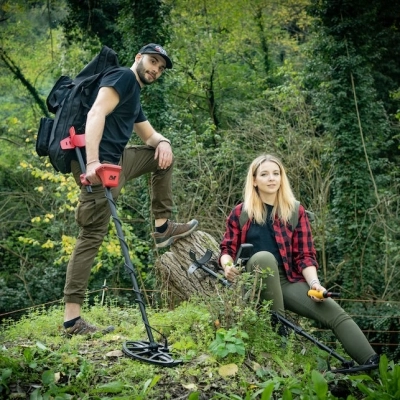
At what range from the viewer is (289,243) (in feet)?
16.5

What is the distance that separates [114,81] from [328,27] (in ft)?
29.5

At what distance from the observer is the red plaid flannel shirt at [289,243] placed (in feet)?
16.4

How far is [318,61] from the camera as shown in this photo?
44.0ft

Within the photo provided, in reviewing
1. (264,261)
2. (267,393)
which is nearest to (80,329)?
(264,261)

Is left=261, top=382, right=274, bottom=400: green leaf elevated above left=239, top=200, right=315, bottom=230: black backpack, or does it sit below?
below

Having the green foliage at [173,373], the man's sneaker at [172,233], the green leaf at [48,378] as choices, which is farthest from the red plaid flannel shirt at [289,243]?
the green leaf at [48,378]

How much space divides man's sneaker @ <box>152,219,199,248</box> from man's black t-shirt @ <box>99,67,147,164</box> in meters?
0.83

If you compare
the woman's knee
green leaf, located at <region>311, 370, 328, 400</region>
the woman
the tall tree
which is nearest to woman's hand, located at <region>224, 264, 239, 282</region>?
the woman

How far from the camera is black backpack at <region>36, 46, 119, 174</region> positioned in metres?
4.89

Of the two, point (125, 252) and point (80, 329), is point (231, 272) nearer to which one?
point (125, 252)

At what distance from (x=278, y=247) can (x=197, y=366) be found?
3.93ft

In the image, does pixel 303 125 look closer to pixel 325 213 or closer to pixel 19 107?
pixel 325 213

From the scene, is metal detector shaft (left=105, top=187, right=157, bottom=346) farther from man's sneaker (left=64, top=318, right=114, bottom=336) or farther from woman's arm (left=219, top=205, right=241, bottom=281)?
woman's arm (left=219, top=205, right=241, bottom=281)

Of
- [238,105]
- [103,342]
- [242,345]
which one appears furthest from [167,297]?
[238,105]
